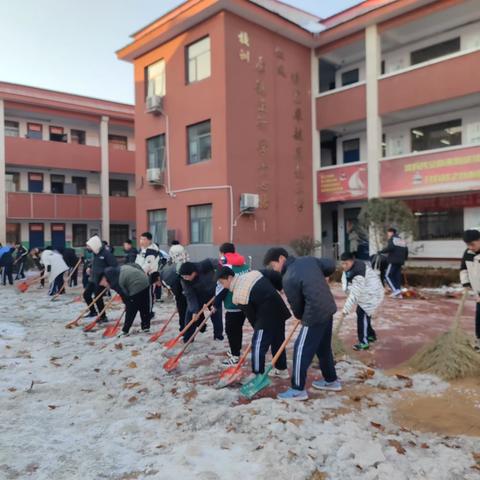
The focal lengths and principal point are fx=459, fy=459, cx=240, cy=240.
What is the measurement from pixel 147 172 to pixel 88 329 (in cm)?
1107

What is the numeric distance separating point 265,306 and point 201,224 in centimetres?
1193

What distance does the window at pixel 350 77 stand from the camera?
18.8m

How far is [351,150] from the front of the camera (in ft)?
63.7

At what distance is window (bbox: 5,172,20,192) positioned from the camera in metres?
23.7

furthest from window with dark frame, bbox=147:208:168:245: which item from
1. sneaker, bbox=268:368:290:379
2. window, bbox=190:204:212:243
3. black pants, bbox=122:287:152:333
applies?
sneaker, bbox=268:368:290:379

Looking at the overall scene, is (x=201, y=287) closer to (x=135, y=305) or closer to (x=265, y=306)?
(x=135, y=305)

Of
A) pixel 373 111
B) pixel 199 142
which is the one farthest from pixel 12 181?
pixel 373 111

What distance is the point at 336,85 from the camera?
64.1ft

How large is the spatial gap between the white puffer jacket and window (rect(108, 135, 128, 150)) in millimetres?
23242

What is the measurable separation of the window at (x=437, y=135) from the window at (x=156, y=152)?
9.52 metres

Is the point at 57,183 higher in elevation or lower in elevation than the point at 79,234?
higher

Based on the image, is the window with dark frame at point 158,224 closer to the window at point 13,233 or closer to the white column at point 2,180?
the white column at point 2,180

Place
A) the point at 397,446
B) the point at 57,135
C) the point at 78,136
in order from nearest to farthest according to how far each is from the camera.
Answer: the point at 397,446, the point at 57,135, the point at 78,136

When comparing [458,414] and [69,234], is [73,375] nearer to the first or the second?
[458,414]
